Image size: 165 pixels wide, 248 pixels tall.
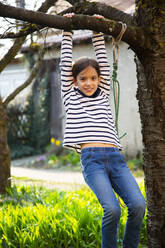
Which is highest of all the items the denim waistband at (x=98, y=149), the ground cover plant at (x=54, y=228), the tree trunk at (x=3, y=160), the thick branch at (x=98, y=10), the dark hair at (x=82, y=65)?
the thick branch at (x=98, y=10)

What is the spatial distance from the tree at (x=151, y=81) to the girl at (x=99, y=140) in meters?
0.24

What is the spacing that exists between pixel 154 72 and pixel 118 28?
1.41ft

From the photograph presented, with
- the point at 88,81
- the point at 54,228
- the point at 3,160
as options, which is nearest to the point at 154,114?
the point at 88,81

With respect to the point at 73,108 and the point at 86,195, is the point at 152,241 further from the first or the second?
the point at 86,195

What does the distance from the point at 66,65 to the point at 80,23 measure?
0.55 m

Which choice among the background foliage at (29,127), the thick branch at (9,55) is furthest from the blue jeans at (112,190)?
the background foliage at (29,127)

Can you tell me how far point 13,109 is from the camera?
34.3ft

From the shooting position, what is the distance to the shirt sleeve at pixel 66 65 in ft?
8.59

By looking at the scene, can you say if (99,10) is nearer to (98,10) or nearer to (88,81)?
(98,10)

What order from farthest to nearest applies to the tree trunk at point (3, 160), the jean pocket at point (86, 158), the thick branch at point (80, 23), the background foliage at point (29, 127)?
the background foliage at point (29, 127) → the tree trunk at point (3, 160) → the jean pocket at point (86, 158) → the thick branch at point (80, 23)

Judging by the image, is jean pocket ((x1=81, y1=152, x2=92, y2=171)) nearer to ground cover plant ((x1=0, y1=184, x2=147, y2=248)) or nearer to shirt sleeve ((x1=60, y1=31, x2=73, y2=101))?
shirt sleeve ((x1=60, y1=31, x2=73, y2=101))

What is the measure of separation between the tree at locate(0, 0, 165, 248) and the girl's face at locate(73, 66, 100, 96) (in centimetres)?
35

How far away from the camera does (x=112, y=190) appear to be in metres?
2.25

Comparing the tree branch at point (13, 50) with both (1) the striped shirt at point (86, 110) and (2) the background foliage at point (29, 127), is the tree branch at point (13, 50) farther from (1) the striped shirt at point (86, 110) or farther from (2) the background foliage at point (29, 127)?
(2) the background foliage at point (29, 127)
